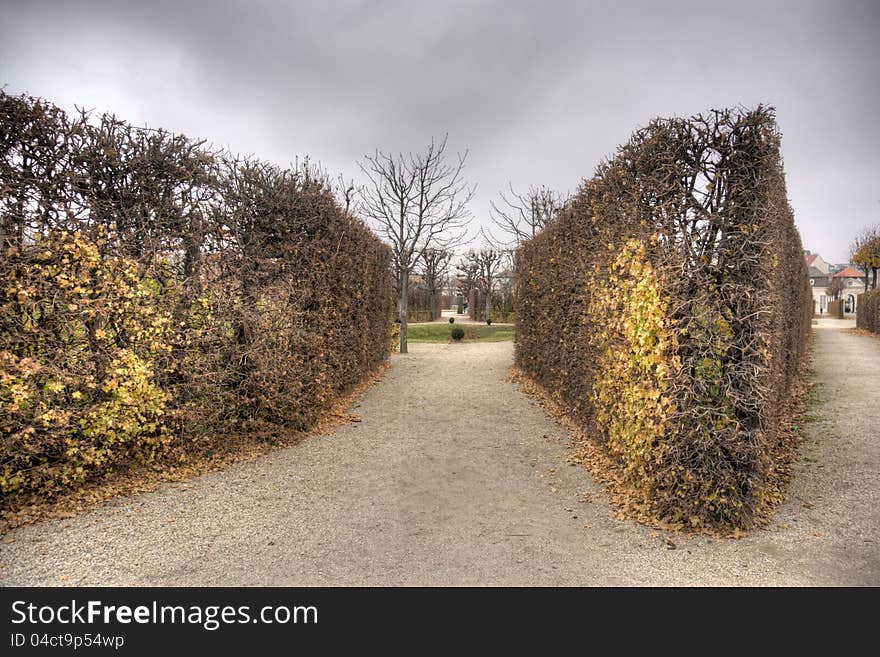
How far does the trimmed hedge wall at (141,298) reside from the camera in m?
4.30

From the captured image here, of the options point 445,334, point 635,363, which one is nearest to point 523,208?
point 445,334

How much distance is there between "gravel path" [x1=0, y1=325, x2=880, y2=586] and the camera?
3316 millimetres

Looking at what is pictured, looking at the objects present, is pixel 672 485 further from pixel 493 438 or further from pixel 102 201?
pixel 102 201

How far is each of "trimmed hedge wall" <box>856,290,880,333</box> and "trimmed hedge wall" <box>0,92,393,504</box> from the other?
27939 mm

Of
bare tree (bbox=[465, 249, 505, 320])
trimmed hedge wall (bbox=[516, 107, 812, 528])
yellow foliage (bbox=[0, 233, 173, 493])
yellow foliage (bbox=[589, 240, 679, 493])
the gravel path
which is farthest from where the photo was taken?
bare tree (bbox=[465, 249, 505, 320])

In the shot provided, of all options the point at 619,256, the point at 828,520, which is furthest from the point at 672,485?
the point at 619,256

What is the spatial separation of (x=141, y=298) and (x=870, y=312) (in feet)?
103

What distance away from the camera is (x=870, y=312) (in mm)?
24094

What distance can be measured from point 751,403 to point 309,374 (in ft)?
17.5

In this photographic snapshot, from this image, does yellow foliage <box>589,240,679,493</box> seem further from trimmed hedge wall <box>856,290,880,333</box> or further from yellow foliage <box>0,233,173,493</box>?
trimmed hedge wall <box>856,290,880,333</box>

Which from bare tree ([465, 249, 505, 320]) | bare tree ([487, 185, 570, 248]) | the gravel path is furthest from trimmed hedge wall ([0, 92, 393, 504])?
bare tree ([465, 249, 505, 320])

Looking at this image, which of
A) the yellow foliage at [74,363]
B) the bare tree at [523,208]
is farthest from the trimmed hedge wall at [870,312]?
the yellow foliage at [74,363]

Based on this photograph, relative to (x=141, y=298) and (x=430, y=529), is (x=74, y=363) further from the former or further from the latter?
(x=430, y=529)

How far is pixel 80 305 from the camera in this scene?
4516 millimetres
